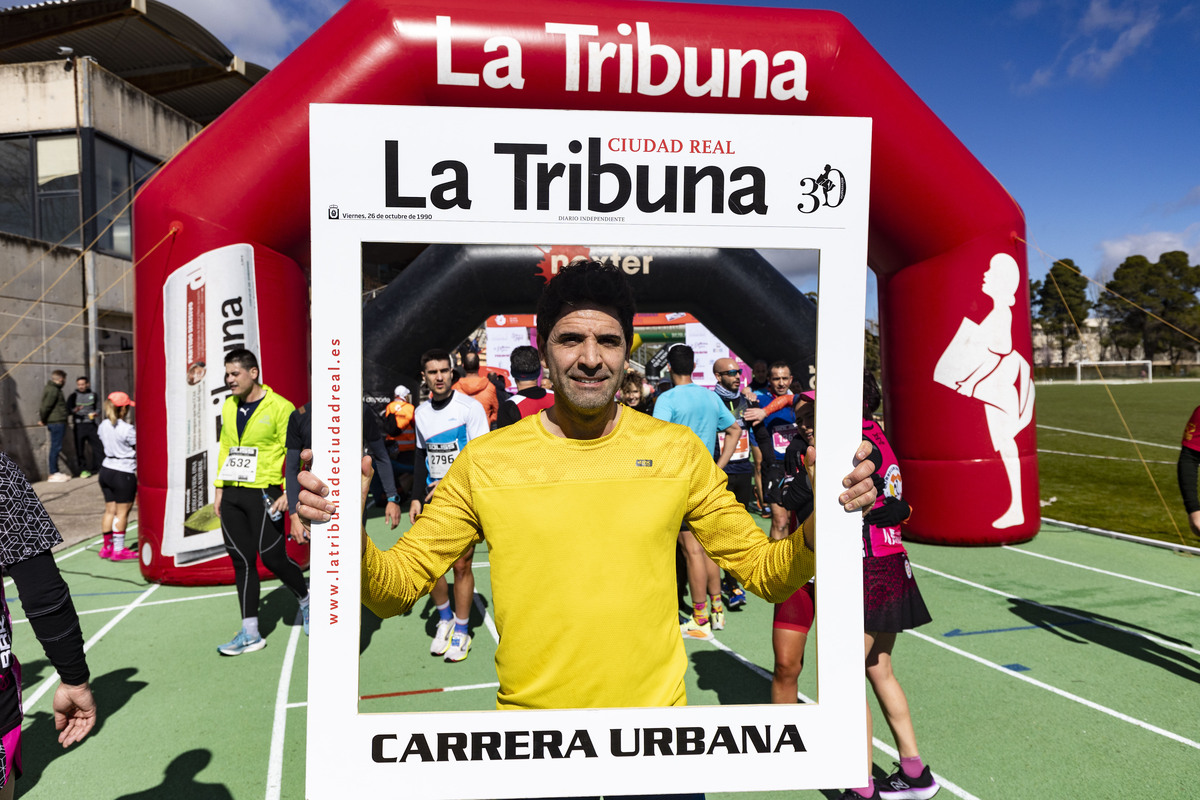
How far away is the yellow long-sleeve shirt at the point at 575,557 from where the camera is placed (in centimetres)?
142

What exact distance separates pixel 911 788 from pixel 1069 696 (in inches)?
62.1

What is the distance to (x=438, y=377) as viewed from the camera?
4.05 m

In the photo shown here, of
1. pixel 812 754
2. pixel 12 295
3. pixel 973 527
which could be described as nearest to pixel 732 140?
pixel 812 754

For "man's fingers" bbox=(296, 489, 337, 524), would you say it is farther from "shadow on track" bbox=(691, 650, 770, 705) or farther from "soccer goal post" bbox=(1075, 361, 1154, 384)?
"soccer goal post" bbox=(1075, 361, 1154, 384)

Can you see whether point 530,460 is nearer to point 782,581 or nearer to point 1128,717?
point 782,581

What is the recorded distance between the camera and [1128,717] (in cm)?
340

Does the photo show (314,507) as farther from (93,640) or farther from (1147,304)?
(1147,304)

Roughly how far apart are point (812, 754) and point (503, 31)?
4.78 metres

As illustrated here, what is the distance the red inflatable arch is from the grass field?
1.33m

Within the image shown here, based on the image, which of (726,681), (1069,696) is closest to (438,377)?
(726,681)

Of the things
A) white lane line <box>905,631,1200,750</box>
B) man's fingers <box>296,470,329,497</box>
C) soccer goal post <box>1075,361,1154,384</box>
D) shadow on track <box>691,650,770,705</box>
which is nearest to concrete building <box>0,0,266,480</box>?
shadow on track <box>691,650,770,705</box>

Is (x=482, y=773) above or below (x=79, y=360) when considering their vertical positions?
below

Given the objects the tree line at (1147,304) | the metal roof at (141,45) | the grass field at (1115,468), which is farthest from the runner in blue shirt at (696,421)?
the tree line at (1147,304)

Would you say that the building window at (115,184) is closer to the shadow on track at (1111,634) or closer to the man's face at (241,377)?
the man's face at (241,377)
